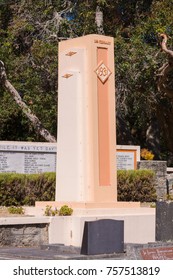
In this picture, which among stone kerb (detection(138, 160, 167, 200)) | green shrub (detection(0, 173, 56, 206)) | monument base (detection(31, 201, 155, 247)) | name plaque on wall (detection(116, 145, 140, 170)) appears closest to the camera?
monument base (detection(31, 201, 155, 247))

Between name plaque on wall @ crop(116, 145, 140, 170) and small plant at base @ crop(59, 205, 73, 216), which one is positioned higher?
name plaque on wall @ crop(116, 145, 140, 170)

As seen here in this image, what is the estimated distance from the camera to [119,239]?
44.5 feet

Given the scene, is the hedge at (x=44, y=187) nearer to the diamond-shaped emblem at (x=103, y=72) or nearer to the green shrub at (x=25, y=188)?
the green shrub at (x=25, y=188)

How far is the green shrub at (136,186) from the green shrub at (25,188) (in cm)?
242

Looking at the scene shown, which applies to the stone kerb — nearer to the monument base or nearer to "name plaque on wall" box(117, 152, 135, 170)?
"name plaque on wall" box(117, 152, 135, 170)

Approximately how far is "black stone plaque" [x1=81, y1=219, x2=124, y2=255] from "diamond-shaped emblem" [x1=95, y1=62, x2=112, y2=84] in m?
4.91

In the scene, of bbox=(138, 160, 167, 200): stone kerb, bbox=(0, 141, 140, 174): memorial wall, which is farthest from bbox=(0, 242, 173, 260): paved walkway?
bbox=(138, 160, 167, 200): stone kerb

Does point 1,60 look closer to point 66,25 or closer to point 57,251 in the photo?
point 66,25

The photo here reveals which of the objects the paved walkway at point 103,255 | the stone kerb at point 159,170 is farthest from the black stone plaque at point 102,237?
the stone kerb at point 159,170

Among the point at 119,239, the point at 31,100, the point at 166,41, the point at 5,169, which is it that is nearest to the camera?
the point at 119,239

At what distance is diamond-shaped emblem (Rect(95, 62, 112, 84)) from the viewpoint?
17438 mm

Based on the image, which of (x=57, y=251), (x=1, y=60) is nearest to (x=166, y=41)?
(x=1, y=60)

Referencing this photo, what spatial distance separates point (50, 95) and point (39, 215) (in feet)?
47.3

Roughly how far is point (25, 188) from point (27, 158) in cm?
260
